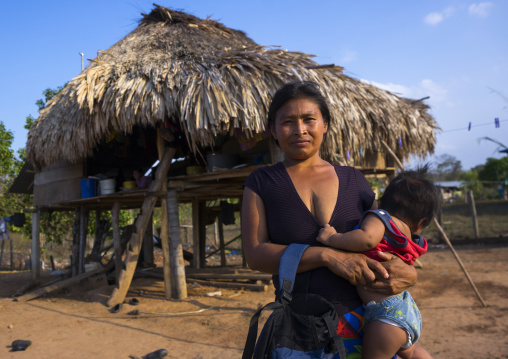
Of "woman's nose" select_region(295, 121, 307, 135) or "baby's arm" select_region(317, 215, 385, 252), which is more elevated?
"woman's nose" select_region(295, 121, 307, 135)

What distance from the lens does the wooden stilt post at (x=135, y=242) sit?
20.3 feet

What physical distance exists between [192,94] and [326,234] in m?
4.85

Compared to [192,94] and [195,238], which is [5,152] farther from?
[192,94]

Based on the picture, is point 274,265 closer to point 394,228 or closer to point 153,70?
point 394,228

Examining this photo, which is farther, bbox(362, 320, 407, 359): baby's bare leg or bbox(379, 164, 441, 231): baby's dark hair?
bbox(379, 164, 441, 231): baby's dark hair

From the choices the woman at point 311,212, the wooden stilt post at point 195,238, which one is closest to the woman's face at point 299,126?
the woman at point 311,212

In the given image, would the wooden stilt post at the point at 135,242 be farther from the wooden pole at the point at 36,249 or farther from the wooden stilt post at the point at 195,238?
the wooden pole at the point at 36,249

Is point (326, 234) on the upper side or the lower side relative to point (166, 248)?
upper

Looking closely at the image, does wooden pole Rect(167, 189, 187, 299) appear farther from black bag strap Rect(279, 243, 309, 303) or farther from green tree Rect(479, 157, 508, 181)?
green tree Rect(479, 157, 508, 181)

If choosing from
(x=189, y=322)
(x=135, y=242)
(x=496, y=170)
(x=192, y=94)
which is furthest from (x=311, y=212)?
(x=496, y=170)

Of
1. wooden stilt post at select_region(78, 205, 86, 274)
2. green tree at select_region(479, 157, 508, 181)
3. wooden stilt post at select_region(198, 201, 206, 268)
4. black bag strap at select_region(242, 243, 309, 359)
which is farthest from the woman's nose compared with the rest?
green tree at select_region(479, 157, 508, 181)

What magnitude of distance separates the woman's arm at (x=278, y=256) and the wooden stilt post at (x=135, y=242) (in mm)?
5297

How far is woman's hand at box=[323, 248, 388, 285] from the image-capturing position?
126 cm

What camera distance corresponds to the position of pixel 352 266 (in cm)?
127
